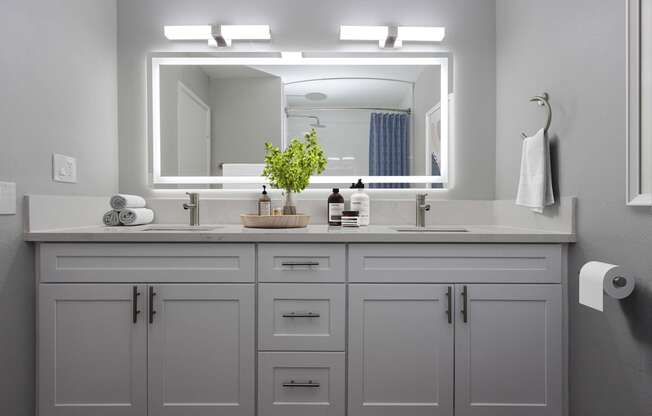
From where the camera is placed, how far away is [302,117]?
202 centimetres

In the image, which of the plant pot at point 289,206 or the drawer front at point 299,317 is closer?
the drawer front at point 299,317

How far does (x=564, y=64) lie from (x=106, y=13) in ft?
6.92

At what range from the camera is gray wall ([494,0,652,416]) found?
1.13 metres

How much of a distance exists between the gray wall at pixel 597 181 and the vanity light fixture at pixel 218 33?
128 cm

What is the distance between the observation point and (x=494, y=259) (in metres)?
Answer: 1.43

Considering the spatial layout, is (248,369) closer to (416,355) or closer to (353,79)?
(416,355)

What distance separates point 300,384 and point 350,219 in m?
0.75

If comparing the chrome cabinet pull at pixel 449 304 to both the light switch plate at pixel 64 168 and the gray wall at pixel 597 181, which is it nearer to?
the gray wall at pixel 597 181

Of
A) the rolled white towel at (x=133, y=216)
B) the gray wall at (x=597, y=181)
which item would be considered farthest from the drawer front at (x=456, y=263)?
the rolled white towel at (x=133, y=216)

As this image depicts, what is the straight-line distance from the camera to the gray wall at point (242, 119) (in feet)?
6.65

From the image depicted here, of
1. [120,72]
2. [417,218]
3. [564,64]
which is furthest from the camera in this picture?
[120,72]

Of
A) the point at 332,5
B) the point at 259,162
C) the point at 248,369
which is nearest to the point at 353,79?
the point at 332,5

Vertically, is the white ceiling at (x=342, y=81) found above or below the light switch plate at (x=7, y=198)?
above

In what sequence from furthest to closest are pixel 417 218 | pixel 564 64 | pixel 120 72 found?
pixel 120 72 < pixel 417 218 < pixel 564 64
